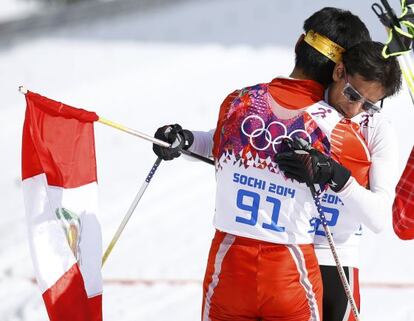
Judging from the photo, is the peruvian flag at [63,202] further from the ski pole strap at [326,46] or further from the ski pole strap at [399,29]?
the ski pole strap at [399,29]

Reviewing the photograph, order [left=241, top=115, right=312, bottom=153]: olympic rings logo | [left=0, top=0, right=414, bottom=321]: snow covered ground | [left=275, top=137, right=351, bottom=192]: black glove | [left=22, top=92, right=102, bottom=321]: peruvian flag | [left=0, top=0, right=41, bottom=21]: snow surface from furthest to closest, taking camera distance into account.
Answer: [left=0, top=0, right=41, bottom=21]: snow surface, [left=0, top=0, right=414, bottom=321]: snow covered ground, [left=22, top=92, right=102, bottom=321]: peruvian flag, [left=241, top=115, right=312, bottom=153]: olympic rings logo, [left=275, top=137, right=351, bottom=192]: black glove

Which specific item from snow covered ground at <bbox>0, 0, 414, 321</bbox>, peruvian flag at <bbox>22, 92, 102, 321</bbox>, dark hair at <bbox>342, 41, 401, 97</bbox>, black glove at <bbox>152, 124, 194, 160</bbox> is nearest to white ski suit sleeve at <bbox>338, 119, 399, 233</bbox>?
dark hair at <bbox>342, 41, 401, 97</bbox>

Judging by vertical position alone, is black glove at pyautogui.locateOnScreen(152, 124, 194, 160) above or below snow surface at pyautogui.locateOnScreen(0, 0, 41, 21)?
above

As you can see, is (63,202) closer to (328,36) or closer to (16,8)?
(328,36)

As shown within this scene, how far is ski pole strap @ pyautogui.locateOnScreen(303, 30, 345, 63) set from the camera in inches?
121

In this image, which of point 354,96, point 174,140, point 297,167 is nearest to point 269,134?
point 297,167

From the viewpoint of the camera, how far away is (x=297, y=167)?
2893 mm

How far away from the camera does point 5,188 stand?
26.3 feet

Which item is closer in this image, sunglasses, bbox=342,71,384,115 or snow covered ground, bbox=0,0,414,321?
sunglasses, bbox=342,71,384,115

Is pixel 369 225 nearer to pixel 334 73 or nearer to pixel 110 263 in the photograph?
pixel 334 73

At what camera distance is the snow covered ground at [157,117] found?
5715 mm

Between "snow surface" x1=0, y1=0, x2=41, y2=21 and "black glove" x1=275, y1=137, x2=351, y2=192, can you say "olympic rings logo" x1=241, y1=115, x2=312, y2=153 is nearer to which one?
"black glove" x1=275, y1=137, x2=351, y2=192

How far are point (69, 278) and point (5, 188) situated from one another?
15.2 feet

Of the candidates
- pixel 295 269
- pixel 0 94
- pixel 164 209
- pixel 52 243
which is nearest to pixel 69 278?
pixel 52 243
